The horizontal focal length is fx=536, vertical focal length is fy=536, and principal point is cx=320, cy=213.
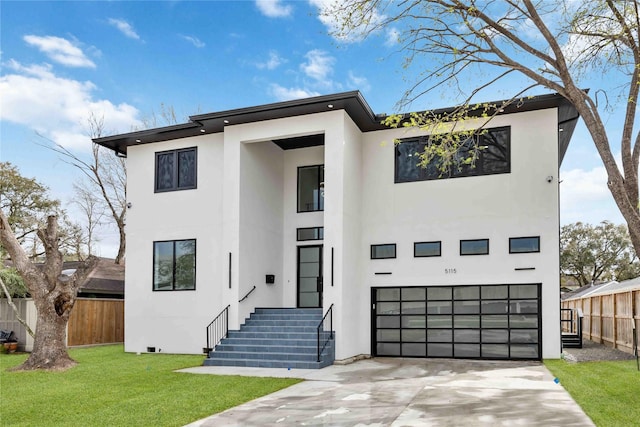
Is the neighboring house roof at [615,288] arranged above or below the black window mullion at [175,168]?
below

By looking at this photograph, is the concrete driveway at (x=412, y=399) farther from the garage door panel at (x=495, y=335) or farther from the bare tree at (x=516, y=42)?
the bare tree at (x=516, y=42)

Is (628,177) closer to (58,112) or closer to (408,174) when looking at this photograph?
(408,174)

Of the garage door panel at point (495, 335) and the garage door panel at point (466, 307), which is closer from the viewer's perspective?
the garage door panel at point (495, 335)

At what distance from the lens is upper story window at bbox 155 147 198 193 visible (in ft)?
48.8

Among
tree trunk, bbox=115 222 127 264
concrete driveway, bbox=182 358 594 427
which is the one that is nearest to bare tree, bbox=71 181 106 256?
tree trunk, bbox=115 222 127 264

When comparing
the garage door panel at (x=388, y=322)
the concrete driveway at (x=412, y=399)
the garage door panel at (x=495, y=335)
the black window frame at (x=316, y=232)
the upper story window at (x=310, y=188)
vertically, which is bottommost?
the concrete driveway at (x=412, y=399)

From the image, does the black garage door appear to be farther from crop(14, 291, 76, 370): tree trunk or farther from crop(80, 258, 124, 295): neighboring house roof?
crop(80, 258, 124, 295): neighboring house roof

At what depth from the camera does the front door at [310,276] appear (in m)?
14.5

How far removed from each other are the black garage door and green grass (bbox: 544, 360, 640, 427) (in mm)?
976

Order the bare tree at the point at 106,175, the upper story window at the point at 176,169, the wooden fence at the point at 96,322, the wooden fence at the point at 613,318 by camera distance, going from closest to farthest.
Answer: the wooden fence at the point at 613,318
the upper story window at the point at 176,169
the wooden fence at the point at 96,322
the bare tree at the point at 106,175

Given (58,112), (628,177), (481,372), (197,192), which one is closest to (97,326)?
(197,192)

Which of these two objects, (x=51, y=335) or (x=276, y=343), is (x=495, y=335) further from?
(x=51, y=335)

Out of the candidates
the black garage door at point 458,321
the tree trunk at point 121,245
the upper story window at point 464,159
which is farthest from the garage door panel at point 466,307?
the tree trunk at point 121,245

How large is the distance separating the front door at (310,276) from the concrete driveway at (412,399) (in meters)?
3.56
